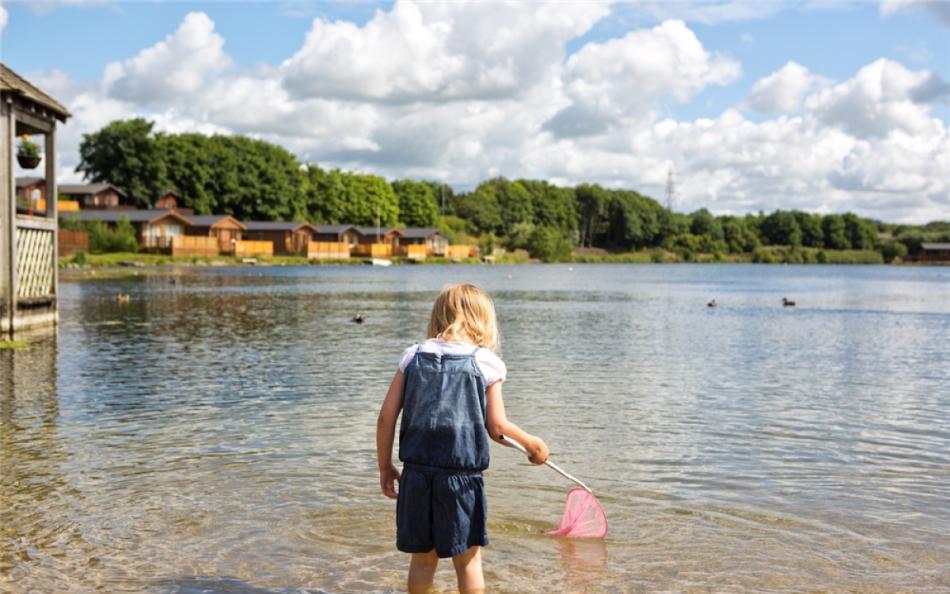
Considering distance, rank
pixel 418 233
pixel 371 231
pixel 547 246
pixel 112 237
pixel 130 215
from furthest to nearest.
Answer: pixel 547 246 < pixel 418 233 < pixel 371 231 < pixel 130 215 < pixel 112 237

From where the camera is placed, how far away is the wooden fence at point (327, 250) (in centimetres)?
12769

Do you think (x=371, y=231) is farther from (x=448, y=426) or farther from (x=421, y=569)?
(x=448, y=426)

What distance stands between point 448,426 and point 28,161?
22443mm

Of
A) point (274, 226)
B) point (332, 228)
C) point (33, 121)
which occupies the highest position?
point (332, 228)

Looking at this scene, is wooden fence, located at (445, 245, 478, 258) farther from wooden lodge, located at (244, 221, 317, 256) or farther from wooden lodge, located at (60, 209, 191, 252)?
wooden lodge, located at (60, 209, 191, 252)

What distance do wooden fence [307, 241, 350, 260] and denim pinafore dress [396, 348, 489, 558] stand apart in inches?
4811

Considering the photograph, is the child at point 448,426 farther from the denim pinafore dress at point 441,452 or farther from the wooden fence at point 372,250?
the wooden fence at point 372,250

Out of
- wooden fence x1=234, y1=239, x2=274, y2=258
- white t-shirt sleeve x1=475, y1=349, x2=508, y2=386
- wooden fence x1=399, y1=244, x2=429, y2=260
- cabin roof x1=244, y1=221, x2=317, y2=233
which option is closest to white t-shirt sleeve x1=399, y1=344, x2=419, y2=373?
white t-shirt sleeve x1=475, y1=349, x2=508, y2=386

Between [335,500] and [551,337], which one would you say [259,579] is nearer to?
[335,500]

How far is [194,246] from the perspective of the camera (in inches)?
4294

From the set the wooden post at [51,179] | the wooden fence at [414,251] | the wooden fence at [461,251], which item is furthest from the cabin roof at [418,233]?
the wooden post at [51,179]

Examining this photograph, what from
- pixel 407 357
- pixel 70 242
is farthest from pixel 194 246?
pixel 407 357

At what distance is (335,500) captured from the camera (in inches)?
366

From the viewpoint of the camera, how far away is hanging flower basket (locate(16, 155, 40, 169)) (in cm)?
2366
